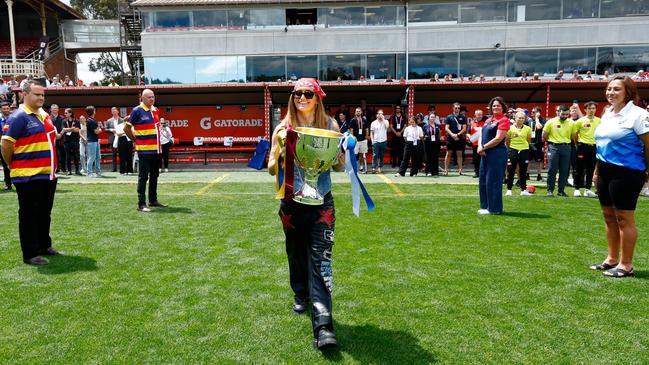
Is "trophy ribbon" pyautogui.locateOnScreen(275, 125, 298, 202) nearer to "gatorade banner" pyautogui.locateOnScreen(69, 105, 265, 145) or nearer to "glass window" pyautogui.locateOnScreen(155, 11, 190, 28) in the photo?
"gatorade banner" pyautogui.locateOnScreen(69, 105, 265, 145)

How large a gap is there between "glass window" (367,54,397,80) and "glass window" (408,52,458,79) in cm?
94

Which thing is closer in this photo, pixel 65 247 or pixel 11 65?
pixel 65 247

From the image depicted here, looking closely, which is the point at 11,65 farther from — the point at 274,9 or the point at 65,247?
the point at 65,247

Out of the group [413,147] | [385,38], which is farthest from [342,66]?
[413,147]

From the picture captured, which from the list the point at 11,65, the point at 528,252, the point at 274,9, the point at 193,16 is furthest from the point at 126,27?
the point at 528,252

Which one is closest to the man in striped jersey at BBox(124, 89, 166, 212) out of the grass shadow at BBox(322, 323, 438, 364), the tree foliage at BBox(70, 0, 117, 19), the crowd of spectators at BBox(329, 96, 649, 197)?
the crowd of spectators at BBox(329, 96, 649, 197)

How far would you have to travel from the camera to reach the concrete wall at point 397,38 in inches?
1040

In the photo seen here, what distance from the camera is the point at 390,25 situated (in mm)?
27719

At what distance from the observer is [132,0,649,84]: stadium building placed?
2647 centimetres

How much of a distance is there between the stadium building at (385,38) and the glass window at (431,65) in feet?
0.18

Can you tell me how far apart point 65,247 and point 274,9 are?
24.5m

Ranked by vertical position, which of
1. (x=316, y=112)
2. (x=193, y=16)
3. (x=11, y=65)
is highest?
(x=193, y=16)

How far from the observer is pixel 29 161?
213 inches

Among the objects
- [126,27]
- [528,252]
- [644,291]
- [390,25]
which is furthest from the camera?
[126,27]
